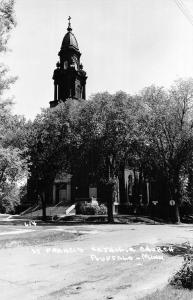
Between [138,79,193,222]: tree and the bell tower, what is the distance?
17.4 meters

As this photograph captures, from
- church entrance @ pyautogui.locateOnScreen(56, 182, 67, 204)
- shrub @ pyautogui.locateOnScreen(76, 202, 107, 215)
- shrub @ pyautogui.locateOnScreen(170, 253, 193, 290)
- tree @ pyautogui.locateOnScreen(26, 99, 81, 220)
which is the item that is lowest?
shrub @ pyautogui.locateOnScreen(170, 253, 193, 290)

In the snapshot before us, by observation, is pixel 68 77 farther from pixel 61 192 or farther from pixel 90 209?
pixel 90 209

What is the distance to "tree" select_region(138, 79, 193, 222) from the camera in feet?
140

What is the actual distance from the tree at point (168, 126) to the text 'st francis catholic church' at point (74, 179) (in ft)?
33.9

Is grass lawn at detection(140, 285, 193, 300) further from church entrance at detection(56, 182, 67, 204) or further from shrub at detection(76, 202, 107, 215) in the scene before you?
church entrance at detection(56, 182, 67, 204)

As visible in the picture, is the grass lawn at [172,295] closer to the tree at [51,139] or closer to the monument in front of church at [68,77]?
the tree at [51,139]

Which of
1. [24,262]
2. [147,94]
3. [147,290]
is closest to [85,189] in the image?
[147,94]

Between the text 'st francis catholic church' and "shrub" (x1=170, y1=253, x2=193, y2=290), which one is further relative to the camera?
the text 'st francis catholic church'

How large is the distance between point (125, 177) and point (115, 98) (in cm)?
2355

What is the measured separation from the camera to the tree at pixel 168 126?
42.7 metres

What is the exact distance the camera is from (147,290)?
9836mm

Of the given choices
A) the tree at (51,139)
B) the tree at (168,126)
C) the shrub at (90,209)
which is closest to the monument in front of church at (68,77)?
the shrub at (90,209)

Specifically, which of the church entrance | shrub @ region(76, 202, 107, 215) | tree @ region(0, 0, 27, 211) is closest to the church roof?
the church entrance

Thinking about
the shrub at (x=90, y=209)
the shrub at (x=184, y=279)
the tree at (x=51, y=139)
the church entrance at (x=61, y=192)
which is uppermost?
the tree at (x=51, y=139)
